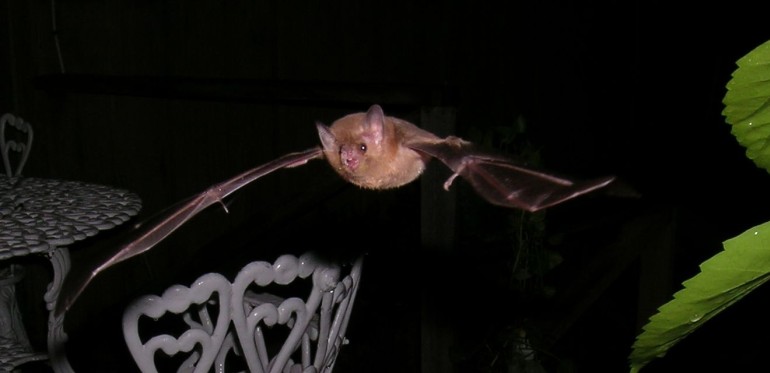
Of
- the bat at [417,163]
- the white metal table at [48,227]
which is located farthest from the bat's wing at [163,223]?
the white metal table at [48,227]

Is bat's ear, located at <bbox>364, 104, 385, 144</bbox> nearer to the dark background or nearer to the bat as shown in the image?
the bat

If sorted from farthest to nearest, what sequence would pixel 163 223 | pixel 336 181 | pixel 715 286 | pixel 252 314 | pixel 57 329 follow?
1. pixel 57 329
2. pixel 336 181
3. pixel 252 314
4. pixel 163 223
5. pixel 715 286

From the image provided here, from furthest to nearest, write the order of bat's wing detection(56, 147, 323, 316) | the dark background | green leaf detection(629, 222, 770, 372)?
the dark background, bat's wing detection(56, 147, 323, 316), green leaf detection(629, 222, 770, 372)

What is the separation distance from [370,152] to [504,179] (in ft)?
0.17

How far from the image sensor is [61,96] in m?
2.58

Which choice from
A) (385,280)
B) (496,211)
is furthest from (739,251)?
(385,280)

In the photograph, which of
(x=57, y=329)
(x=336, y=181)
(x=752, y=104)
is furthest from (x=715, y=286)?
(x=57, y=329)

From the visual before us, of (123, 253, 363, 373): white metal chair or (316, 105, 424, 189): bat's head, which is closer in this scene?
(316, 105, 424, 189): bat's head

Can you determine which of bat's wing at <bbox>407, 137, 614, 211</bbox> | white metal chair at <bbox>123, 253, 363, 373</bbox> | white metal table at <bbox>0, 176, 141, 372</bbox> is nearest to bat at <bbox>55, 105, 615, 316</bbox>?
bat's wing at <bbox>407, 137, 614, 211</bbox>

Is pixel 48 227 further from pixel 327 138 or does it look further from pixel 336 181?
pixel 327 138

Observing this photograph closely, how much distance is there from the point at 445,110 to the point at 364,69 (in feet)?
6.15

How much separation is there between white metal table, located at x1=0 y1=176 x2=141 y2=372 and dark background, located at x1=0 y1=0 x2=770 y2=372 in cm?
20

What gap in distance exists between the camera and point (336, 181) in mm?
1475

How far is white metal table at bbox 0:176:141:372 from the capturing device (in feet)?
4.70
